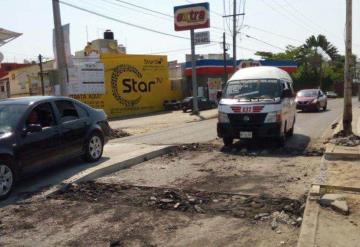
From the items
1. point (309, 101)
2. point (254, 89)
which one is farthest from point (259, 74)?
point (309, 101)

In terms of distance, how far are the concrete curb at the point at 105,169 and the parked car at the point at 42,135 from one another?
1.88ft

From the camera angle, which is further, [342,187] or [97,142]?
[97,142]

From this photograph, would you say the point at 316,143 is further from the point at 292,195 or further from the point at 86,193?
the point at 86,193

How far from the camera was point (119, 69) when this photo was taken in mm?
38531

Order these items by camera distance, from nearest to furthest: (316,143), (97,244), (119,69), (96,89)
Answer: (97,244) < (316,143) < (96,89) < (119,69)

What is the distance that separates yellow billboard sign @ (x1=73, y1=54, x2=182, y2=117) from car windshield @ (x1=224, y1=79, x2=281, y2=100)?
2237 cm

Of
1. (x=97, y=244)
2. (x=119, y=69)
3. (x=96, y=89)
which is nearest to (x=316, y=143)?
(x=97, y=244)

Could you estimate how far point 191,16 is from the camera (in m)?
32.9

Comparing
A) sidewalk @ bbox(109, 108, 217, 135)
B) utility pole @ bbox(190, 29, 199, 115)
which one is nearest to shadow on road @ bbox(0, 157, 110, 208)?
sidewalk @ bbox(109, 108, 217, 135)

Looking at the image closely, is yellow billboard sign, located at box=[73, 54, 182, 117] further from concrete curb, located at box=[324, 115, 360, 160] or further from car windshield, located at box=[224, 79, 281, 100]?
concrete curb, located at box=[324, 115, 360, 160]

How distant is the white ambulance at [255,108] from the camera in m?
12.2

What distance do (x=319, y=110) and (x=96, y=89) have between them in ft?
51.2

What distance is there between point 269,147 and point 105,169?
204 inches

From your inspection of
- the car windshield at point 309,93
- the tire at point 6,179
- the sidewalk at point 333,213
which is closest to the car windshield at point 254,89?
the sidewalk at point 333,213
